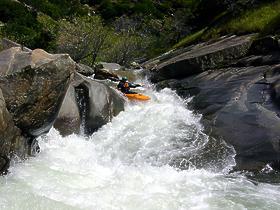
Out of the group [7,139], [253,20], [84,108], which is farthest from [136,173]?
[253,20]

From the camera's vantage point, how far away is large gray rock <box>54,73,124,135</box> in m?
15.0

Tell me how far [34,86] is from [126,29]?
101 feet

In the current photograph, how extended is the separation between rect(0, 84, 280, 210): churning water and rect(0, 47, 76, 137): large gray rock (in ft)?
4.00

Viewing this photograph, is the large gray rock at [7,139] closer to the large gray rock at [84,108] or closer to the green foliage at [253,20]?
the large gray rock at [84,108]

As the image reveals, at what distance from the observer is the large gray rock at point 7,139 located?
35.3 feet

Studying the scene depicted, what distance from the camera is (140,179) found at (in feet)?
38.0

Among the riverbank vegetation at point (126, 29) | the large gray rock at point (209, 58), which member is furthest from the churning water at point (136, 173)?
the riverbank vegetation at point (126, 29)

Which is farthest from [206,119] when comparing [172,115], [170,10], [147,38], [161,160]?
[170,10]

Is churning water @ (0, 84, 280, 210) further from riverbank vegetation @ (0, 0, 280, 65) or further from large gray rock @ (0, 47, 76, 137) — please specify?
riverbank vegetation @ (0, 0, 280, 65)

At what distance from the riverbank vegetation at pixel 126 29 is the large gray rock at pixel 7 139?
14304 millimetres

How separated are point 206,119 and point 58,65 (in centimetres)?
628

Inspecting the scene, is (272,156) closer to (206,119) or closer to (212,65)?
(206,119)

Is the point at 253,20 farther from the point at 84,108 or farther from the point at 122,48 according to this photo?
the point at 122,48

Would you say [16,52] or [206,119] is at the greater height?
[16,52]
